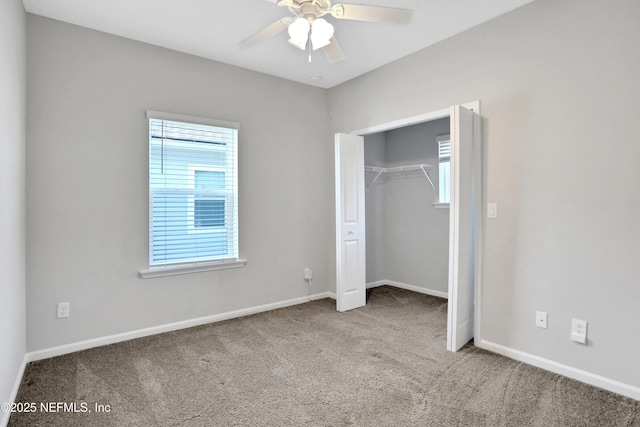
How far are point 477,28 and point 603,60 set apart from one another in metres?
1.02

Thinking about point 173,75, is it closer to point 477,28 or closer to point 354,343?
point 477,28

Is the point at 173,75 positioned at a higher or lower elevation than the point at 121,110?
higher

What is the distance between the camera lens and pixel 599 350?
232cm

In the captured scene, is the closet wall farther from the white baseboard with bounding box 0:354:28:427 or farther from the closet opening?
the white baseboard with bounding box 0:354:28:427

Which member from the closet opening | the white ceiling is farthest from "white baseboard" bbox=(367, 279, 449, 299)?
the white ceiling

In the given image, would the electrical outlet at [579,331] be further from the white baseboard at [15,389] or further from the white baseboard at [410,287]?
the white baseboard at [15,389]

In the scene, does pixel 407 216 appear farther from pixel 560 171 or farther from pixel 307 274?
Answer: pixel 560 171

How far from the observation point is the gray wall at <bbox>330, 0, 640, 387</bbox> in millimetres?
2221

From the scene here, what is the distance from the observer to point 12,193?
87.8 inches

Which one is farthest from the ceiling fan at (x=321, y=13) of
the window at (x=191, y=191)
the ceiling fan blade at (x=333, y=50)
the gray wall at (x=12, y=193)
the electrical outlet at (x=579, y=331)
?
the electrical outlet at (x=579, y=331)

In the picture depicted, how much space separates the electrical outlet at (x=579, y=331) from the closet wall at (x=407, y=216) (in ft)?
6.57

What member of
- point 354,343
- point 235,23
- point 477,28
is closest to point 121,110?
point 235,23

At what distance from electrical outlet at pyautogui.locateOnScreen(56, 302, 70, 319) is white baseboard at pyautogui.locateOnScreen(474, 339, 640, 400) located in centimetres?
343

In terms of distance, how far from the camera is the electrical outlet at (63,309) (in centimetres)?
280
